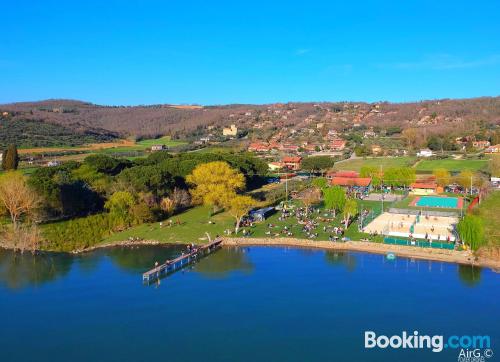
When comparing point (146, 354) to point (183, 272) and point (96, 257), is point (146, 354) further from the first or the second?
point (96, 257)

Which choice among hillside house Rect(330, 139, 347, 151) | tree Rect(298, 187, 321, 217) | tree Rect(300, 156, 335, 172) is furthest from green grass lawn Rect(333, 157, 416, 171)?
tree Rect(298, 187, 321, 217)

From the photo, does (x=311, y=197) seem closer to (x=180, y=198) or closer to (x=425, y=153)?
(x=180, y=198)

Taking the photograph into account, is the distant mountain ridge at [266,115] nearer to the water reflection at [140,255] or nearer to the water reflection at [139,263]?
the water reflection at [140,255]

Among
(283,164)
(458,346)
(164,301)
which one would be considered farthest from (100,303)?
(283,164)

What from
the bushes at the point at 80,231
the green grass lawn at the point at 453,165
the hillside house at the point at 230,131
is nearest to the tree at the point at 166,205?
the bushes at the point at 80,231

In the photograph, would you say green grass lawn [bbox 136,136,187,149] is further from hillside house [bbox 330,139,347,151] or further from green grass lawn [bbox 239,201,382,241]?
green grass lawn [bbox 239,201,382,241]

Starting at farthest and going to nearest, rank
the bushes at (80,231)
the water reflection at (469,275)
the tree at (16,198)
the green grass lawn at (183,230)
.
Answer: the tree at (16,198)
the green grass lawn at (183,230)
the bushes at (80,231)
the water reflection at (469,275)
